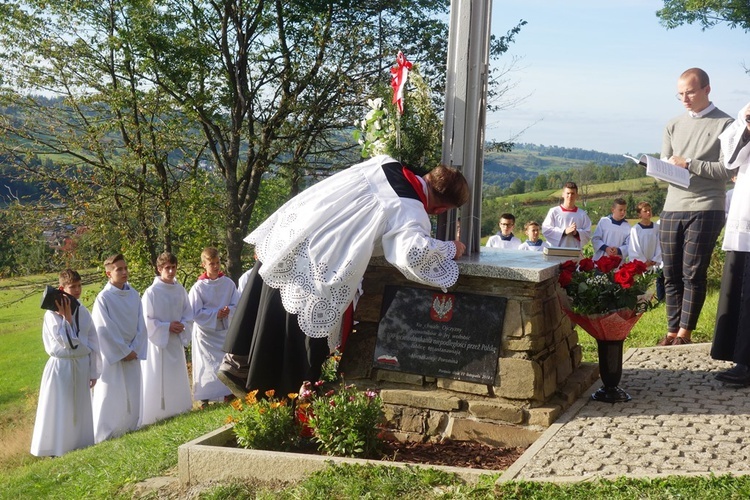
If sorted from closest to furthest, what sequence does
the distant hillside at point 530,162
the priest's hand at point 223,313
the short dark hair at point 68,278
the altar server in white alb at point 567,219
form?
1. the short dark hair at point 68,278
2. the priest's hand at point 223,313
3. the altar server in white alb at point 567,219
4. the distant hillside at point 530,162

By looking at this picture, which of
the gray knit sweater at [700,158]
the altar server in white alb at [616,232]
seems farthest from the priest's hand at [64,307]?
the altar server in white alb at [616,232]

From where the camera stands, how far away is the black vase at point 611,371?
19.0ft

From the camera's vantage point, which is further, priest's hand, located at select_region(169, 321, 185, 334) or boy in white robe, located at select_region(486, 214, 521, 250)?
boy in white robe, located at select_region(486, 214, 521, 250)

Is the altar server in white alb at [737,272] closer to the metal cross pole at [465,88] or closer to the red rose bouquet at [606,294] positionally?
the red rose bouquet at [606,294]

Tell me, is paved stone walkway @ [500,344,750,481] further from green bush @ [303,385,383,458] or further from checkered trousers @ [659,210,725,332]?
green bush @ [303,385,383,458]

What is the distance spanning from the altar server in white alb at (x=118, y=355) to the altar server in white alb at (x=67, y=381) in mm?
184

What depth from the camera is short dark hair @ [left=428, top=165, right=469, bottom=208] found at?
17.9 ft

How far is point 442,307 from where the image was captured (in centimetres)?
574

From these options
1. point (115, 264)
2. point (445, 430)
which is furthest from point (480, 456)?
point (115, 264)

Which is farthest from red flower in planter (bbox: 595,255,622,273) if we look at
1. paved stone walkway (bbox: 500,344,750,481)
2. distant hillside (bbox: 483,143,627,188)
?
distant hillside (bbox: 483,143,627,188)

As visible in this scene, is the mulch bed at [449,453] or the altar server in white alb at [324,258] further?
the altar server in white alb at [324,258]

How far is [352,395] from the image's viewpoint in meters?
5.48

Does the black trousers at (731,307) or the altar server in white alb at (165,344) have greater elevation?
the black trousers at (731,307)

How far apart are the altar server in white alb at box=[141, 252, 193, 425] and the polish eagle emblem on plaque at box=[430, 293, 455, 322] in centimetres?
566
